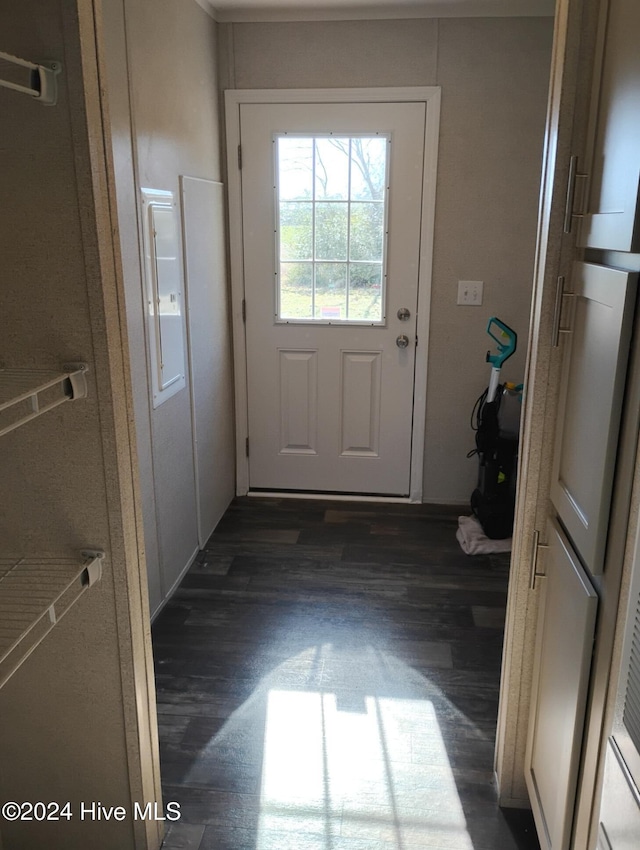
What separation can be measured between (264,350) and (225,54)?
1433mm

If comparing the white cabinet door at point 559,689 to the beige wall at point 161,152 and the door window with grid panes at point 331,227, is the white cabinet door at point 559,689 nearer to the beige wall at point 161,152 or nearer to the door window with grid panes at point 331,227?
the beige wall at point 161,152

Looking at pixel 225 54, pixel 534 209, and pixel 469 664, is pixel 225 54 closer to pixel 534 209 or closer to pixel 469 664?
pixel 534 209

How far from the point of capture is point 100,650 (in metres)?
1.55

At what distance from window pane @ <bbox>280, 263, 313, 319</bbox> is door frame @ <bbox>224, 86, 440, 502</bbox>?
8.5 inches

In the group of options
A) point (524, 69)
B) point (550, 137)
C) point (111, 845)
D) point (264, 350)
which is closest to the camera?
point (550, 137)

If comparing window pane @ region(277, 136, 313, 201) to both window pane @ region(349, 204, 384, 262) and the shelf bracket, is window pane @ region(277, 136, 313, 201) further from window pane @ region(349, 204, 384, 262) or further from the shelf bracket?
the shelf bracket

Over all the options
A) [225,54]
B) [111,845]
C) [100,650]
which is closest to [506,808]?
[111,845]

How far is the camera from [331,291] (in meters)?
3.59

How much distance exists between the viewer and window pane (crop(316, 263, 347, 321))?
3.54m

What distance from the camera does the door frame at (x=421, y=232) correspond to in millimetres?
3301

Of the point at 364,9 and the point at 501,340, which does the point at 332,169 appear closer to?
the point at 364,9

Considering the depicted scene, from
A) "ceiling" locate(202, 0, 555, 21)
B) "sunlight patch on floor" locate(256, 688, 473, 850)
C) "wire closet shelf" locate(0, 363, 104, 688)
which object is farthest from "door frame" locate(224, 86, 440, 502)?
"wire closet shelf" locate(0, 363, 104, 688)

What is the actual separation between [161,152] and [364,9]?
130 centimetres

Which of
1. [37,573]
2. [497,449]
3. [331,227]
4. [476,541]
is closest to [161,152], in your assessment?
[331,227]
